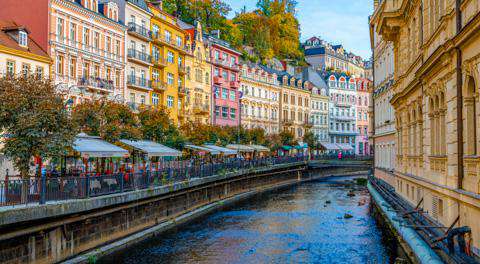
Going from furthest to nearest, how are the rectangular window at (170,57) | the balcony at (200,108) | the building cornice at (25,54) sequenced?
the balcony at (200,108) < the rectangular window at (170,57) < the building cornice at (25,54)

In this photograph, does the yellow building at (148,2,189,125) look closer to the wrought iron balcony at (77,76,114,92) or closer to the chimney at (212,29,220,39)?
the wrought iron balcony at (77,76,114,92)

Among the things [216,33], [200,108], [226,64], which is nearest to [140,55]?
[200,108]

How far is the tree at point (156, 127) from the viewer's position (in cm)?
4222

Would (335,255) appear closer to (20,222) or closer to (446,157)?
(446,157)

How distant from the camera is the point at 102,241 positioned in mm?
24469

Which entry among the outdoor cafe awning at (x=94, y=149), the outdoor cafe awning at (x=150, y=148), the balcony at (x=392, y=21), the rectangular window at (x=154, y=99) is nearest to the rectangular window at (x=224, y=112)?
the rectangular window at (x=154, y=99)

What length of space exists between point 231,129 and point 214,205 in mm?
23114

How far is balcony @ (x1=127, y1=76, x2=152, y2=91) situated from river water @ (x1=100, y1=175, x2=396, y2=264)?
709 inches

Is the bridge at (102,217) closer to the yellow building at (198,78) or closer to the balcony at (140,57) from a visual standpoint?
the balcony at (140,57)

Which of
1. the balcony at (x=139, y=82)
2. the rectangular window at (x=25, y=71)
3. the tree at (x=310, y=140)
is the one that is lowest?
the tree at (x=310, y=140)

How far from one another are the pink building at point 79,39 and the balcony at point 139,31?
1039 millimetres

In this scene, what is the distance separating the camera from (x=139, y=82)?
183 feet

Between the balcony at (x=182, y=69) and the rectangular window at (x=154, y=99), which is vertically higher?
the balcony at (x=182, y=69)

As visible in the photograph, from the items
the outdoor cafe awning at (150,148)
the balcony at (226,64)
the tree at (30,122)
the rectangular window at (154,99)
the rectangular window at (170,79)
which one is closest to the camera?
the tree at (30,122)
